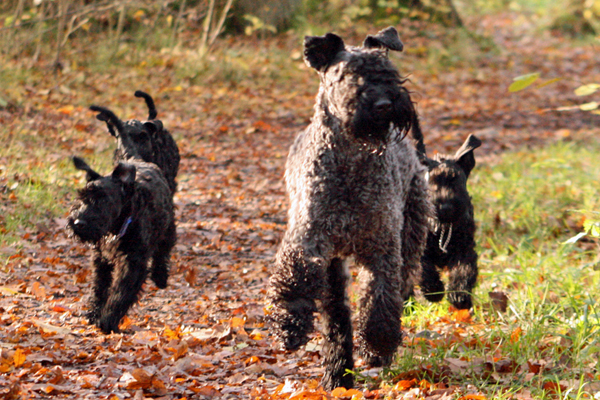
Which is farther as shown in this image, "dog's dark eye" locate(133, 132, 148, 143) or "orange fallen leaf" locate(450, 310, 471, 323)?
"dog's dark eye" locate(133, 132, 148, 143)

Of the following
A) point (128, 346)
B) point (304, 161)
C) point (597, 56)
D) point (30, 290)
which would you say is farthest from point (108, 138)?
point (597, 56)

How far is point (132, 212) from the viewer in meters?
5.15

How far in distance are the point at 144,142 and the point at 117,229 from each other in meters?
1.54

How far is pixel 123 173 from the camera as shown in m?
5.04

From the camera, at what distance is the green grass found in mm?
3762

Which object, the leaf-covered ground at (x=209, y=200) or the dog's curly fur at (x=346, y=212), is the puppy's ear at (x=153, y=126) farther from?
the dog's curly fur at (x=346, y=212)

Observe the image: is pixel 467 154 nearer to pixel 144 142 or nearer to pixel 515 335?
pixel 515 335

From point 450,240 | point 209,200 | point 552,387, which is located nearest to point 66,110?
point 209,200

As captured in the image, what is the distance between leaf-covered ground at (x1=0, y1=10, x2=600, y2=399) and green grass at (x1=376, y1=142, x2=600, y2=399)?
0.16 m

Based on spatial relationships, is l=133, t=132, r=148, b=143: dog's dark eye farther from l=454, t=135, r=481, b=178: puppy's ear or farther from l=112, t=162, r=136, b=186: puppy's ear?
l=454, t=135, r=481, b=178: puppy's ear

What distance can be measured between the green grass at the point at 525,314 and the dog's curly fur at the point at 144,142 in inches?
118

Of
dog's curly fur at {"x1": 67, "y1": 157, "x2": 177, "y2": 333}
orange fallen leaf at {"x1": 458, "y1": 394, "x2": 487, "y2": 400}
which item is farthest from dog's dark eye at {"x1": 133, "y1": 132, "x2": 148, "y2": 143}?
orange fallen leaf at {"x1": 458, "y1": 394, "x2": 487, "y2": 400}

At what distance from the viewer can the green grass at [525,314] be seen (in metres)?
3.76

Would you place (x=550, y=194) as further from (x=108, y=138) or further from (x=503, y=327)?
(x=108, y=138)
